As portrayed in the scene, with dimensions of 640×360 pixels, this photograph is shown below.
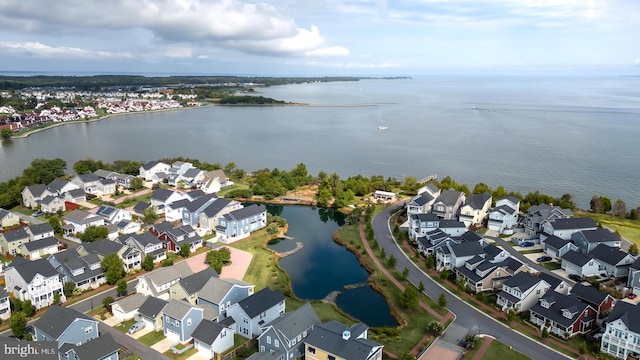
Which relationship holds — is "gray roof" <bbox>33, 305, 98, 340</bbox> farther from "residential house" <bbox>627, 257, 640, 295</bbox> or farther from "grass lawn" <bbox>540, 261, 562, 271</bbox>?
"residential house" <bbox>627, 257, 640, 295</bbox>

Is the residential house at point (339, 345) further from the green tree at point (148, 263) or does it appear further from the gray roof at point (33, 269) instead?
the gray roof at point (33, 269)

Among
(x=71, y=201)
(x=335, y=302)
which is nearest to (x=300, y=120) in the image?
(x=71, y=201)

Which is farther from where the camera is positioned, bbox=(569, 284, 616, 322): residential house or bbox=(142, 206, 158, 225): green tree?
bbox=(142, 206, 158, 225): green tree

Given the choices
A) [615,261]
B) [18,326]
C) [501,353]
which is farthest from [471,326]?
[18,326]

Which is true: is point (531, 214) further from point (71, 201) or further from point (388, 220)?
point (71, 201)

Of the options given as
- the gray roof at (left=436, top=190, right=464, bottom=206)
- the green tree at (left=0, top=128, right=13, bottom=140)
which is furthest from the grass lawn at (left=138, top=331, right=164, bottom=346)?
the green tree at (left=0, top=128, right=13, bottom=140)

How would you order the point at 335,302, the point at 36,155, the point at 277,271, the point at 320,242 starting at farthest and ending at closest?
the point at 36,155 → the point at 320,242 → the point at 277,271 → the point at 335,302

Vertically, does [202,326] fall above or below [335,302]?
above
